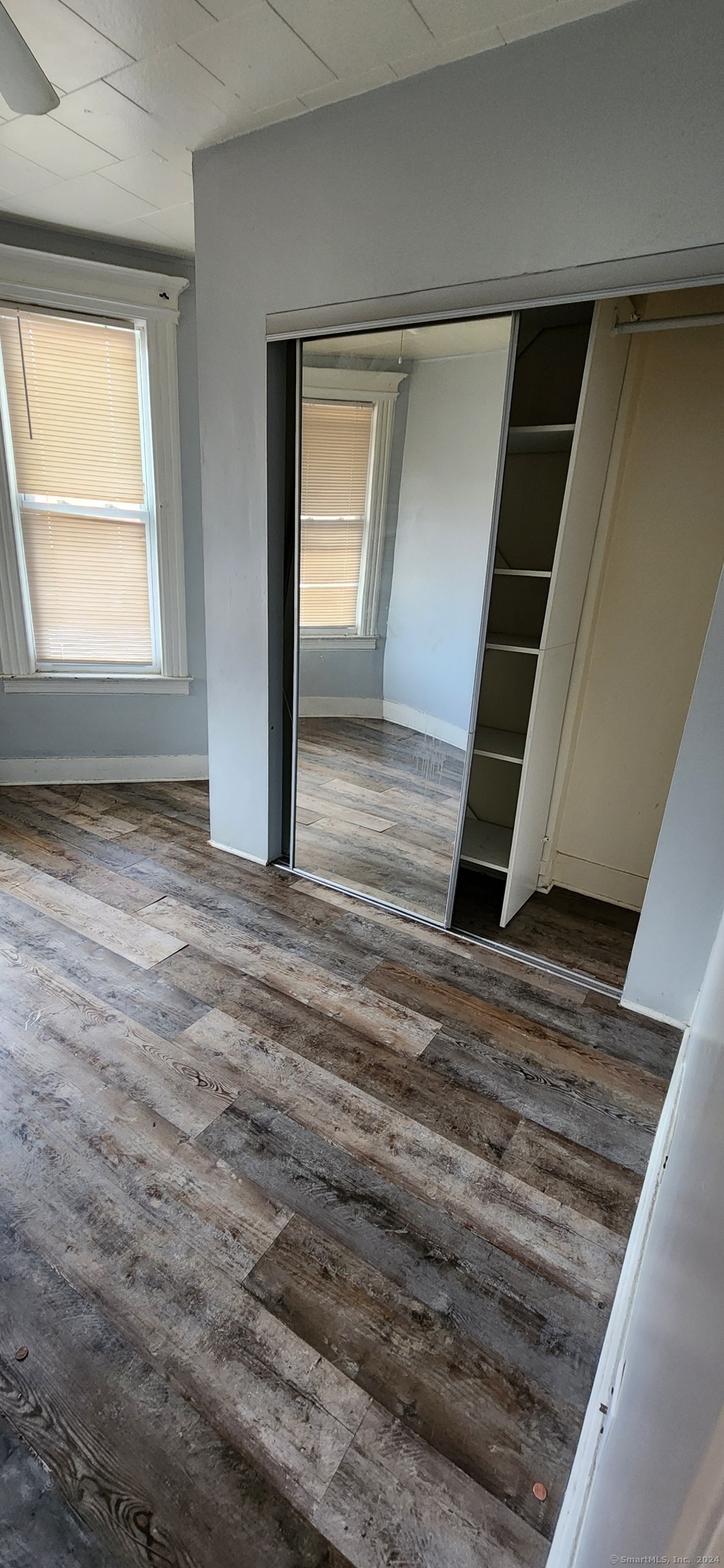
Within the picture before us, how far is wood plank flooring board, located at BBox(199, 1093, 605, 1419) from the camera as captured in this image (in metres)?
1.28

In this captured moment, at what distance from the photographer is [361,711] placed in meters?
2.68

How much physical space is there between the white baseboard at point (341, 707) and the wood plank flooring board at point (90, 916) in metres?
1.08

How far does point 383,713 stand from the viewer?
262 centimetres

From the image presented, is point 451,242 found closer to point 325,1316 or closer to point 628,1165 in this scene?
point 628,1165

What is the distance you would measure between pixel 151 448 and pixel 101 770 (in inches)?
71.2

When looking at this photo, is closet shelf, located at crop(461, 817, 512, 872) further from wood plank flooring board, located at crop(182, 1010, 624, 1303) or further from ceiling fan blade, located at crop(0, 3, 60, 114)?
ceiling fan blade, located at crop(0, 3, 60, 114)

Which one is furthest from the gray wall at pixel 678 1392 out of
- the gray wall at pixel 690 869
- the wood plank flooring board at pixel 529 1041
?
the gray wall at pixel 690 869

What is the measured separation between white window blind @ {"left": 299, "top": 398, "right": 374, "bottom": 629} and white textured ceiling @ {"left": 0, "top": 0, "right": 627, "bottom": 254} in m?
0.81

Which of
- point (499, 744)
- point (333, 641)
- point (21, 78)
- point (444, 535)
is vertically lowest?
point (499, 744)

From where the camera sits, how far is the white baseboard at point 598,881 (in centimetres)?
279

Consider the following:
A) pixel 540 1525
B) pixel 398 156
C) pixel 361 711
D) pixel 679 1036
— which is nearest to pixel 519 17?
pixel 398 156

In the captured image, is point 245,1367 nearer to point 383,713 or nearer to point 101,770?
point 383,713

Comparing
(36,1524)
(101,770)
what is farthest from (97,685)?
(36,1524)

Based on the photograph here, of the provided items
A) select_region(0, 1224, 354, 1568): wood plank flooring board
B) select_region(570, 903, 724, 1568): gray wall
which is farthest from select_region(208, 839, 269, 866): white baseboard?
select_region(570, 903, 724, 1568): gray wall
